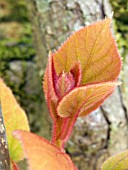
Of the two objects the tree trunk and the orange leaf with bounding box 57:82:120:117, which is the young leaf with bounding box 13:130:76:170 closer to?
the orange leaf with bounding box 57:82:120:117

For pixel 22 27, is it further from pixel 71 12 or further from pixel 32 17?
pixel 71 12

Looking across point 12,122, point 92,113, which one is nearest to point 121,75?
point 92,113

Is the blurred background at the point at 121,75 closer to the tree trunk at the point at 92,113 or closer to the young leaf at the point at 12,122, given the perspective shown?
the tree trunk at the point at 92,113

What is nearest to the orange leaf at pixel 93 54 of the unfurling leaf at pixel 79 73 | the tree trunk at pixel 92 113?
the unfurling leaf at pixel 79 73

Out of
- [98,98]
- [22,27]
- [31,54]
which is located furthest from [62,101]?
[22,27]

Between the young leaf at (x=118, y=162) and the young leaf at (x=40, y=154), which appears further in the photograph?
the young leaf at (x=118, y=162)
